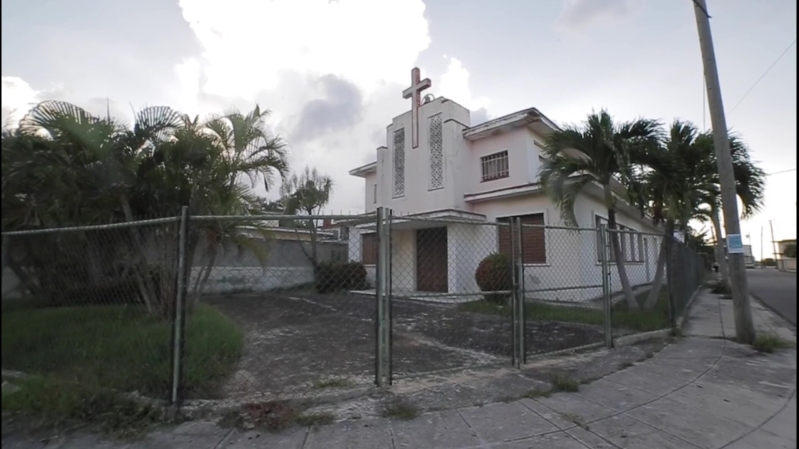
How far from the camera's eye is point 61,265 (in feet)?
12.4

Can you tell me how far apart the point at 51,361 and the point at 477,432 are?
328cm

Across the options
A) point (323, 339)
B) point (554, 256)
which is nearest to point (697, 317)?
point (554, 256)

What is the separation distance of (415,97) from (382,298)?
1283 cm

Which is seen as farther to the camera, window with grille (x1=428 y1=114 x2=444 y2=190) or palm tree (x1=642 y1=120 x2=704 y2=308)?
window with grille (x1=428 y1=114 x2=444 y2=190)

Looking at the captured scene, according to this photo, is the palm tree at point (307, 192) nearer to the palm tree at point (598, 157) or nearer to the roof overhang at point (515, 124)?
the roof overhang at point (515, 124)

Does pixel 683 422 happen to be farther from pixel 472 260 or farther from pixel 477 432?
pixel 472 260

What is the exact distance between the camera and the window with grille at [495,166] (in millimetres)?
13438

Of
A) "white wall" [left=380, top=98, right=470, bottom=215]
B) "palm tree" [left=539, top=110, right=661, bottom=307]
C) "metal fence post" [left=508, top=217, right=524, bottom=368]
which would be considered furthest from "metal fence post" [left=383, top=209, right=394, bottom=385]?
"white wall" [left=380, top=98, right=470, bottom=215]

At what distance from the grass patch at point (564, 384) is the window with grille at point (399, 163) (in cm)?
1184

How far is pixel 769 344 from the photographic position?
6.18 metres

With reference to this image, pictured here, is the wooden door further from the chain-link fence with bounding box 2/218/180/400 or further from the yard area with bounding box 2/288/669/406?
the chain-link fence with bounding box 2/218/180/400

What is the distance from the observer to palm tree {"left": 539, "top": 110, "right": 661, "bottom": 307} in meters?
7.96

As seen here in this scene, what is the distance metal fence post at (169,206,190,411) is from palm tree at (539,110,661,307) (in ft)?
24.4

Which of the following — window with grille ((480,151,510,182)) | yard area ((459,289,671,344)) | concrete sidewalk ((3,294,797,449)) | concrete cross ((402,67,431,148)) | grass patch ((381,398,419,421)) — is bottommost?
concrete sidewalk ((3,294,797,449))
